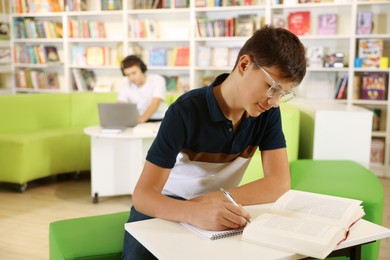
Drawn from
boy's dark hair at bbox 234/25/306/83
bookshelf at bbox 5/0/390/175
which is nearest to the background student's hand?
boy's dark hair at bbox 234/25/306/83

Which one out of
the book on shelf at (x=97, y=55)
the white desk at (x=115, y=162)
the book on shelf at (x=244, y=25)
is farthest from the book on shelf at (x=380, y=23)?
the book on shelf at (x=97, y=55)

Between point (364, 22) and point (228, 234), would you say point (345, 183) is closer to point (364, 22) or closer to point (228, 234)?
point (228, 234)

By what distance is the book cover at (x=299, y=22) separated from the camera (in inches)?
204

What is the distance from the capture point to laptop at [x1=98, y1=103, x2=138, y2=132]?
3.63 metres

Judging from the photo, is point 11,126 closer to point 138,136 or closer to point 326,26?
point 138,136

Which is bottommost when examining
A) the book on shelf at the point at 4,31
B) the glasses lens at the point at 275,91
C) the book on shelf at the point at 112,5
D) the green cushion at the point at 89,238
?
the green cushion at the point at 89,238

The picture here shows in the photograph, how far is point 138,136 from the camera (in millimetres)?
3500

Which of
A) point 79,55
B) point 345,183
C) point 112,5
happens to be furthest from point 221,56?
point 345,183

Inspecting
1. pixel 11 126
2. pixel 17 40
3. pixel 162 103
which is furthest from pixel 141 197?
pixel 17 40

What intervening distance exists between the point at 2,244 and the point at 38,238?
225 mm

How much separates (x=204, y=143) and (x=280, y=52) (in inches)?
15.4

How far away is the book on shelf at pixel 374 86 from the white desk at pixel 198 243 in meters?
3.95

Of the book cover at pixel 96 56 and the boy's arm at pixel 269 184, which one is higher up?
the book cover at pixel 96 56

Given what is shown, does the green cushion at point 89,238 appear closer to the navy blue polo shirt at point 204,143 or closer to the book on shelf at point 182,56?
the navy blue polo shirt at point 204,143
